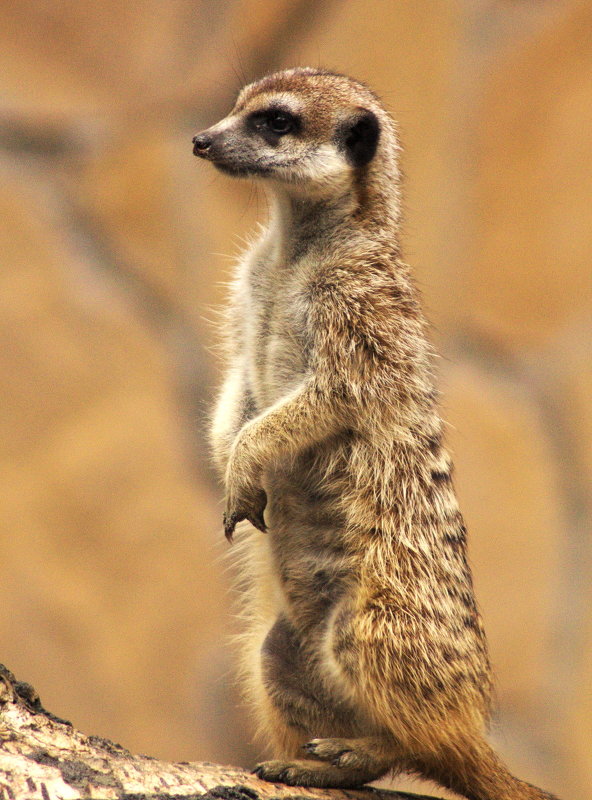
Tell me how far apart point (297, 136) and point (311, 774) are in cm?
86

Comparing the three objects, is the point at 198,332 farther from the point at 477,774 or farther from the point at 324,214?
the point at 477,774

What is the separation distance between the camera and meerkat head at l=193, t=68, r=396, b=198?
1419 millimetres

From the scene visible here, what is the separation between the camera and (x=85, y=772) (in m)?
1.12

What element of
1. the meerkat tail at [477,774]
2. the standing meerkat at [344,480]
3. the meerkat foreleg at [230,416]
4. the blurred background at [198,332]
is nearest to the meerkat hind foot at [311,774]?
the standing meerkat at [344,480]

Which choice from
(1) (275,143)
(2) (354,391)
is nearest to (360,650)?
(2) (354,391)

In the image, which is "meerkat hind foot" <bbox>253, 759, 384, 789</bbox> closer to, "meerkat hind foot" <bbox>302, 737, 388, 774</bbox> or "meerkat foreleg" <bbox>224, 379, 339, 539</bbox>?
"meerkat hind foot" <bbox>302, 737, 388, 774</bbox>

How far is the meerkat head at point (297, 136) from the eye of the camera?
55.9 inches

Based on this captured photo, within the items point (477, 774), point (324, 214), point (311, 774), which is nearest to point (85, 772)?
point (311, 774)

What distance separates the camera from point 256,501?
Result: 1376 millimetres

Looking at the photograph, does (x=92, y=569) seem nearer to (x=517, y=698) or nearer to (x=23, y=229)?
(x=23, y=229)

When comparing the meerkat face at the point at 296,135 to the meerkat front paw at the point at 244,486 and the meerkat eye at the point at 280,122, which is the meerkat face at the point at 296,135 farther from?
the meerkat front paw at the point at 244,486

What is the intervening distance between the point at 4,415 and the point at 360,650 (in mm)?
1674

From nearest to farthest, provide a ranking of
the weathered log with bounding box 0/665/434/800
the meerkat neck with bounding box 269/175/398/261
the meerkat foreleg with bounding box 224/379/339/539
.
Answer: the weathered log with bounding box 0/665/434/800 → the meerkat foreleg with bounding box 224/379/339/539 → the meerkat neck with bounding box 269/175/398/261

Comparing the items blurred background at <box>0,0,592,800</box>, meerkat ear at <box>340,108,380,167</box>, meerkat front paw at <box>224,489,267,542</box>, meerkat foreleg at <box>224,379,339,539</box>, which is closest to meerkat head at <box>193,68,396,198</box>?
meerkat ear at <box>340,108,380,167</box>
